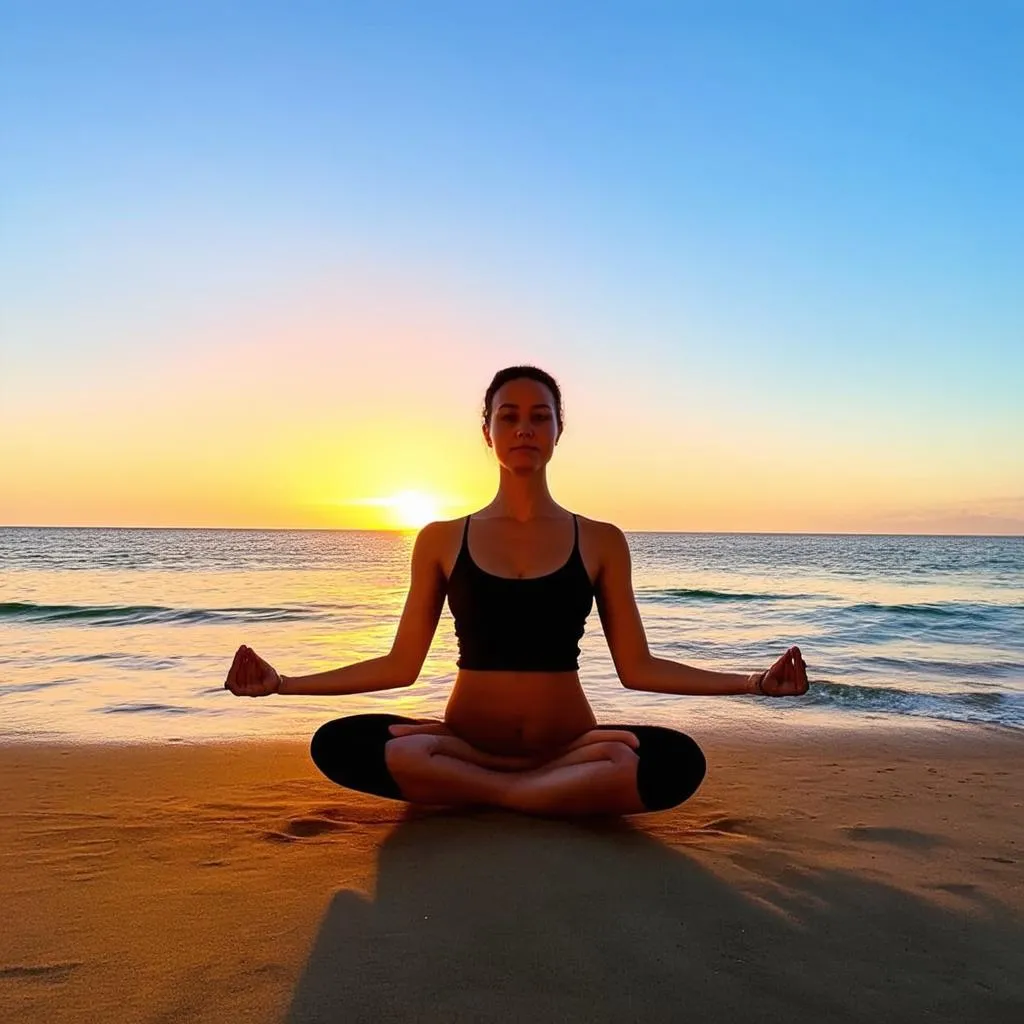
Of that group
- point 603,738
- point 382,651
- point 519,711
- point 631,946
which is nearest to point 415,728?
point 519,711

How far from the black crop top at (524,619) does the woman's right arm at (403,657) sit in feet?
0.79

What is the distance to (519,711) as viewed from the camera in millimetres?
4168

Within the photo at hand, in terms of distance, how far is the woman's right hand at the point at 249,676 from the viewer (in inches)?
144

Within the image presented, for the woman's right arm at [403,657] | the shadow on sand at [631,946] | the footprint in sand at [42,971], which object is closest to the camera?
the shadow on sand at [631,946]

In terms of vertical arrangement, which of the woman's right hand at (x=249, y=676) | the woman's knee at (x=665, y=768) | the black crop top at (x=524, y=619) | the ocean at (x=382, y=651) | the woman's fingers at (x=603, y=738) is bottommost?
the ocean at (x=382, y=651)

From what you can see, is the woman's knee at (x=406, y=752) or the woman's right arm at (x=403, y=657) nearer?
the woman's right arm at (x=403, y=657)

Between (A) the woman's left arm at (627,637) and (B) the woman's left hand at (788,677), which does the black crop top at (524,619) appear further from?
(B) the woman's left hand at (788,677)

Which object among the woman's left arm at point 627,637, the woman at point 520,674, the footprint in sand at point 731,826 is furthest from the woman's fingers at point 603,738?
the footprint in sand at point 731,826

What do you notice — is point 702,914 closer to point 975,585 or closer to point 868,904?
point 868,904

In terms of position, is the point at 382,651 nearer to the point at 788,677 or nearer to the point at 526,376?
the point at 526,376

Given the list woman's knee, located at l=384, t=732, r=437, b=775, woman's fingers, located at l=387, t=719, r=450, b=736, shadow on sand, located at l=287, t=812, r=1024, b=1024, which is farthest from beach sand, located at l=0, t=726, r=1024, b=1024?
woman's fingers, located at l=387, t=719, r=450, b=736

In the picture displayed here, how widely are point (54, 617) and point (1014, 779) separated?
1717 cm

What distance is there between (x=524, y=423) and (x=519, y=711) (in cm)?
138

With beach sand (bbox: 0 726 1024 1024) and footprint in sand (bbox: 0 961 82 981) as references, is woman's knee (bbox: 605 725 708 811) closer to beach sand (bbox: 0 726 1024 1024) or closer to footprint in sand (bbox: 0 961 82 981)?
beach sand (bbox: 0 726 1024 1024)
